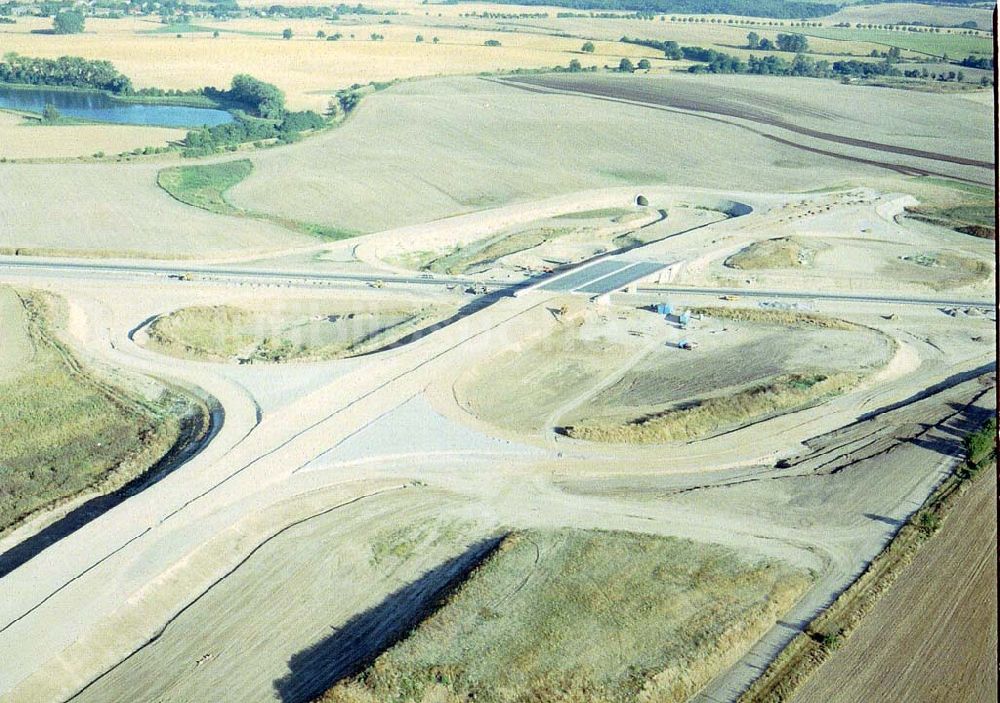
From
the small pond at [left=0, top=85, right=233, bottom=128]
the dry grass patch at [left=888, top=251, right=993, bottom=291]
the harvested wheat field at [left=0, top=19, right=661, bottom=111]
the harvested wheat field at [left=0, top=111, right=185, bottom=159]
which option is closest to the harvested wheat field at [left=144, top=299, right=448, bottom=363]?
the dry grass patch at [left=888, top=251, right=993, bottom=291]

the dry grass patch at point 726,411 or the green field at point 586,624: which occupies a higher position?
the dry grass patch at point 726,411

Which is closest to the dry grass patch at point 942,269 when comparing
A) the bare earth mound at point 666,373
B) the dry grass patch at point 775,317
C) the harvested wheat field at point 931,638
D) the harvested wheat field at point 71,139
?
the dry grass patch at point 775,317

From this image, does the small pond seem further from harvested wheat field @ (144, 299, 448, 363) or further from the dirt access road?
the dirt access road

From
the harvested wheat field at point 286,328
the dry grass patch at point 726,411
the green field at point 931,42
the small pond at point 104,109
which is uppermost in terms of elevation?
the green field at point 931,42

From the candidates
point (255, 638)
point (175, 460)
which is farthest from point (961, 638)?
point (175, 460)

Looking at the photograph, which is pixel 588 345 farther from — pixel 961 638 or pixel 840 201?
pixel 840 201

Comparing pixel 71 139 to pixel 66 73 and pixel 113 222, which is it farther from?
pixel 66 73

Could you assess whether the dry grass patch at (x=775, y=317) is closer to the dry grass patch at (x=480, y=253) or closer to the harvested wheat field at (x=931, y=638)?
the dry grass patch at (x=480, y=253)
